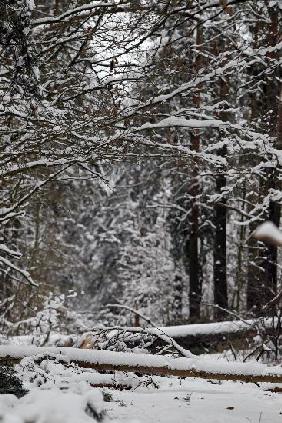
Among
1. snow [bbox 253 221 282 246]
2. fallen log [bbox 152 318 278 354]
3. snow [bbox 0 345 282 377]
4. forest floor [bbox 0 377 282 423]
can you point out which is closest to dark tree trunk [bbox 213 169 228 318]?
fallen log [bbox 152 318 278 354]

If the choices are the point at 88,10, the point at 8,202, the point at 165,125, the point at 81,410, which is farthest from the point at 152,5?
the point at 81,410

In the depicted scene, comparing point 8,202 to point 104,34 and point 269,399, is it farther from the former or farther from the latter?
point 269,399

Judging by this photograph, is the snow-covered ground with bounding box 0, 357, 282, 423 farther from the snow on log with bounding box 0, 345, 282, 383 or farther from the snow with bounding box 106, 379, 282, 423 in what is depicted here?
the snow on log with bounding box 0, 345, 282, 383

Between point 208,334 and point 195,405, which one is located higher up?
point 208,334

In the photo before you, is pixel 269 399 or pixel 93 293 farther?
pixel 93 293

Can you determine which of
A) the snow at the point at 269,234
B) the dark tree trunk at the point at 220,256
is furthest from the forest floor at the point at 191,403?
the dark tree trunk at the point at 220,256

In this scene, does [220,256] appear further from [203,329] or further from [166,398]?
[166,398]

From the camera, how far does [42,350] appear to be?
16.2 feet

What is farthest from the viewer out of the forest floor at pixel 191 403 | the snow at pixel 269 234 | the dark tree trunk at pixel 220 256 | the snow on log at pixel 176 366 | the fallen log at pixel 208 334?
the dark tree trunk at pixel 220 256

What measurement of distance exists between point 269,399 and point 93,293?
22.2 meters

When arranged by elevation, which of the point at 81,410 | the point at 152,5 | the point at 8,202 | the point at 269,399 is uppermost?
the point at 152,5

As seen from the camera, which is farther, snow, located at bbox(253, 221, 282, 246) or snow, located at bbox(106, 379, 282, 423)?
snow, located at bbox(106, 379, 282, 423)

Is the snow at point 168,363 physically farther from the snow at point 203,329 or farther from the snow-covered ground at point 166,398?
the snow at point 203,329

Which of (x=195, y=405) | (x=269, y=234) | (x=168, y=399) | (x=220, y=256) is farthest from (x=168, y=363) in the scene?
(x=220, y=256)
